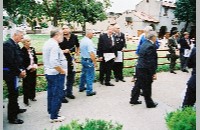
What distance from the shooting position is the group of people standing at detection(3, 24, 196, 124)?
19.3 ft

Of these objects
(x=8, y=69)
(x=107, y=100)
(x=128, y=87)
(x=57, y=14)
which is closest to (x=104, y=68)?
(x=128, y=87)

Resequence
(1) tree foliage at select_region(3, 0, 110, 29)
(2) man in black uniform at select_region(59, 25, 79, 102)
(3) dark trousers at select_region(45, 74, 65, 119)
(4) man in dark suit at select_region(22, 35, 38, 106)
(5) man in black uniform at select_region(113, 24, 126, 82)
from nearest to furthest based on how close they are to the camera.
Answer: (3) dark trousers at select_region(45, 74, 65, 119) < (4) man in dark suit at select_region(22, 35, 38, 106) < (2) man in black uniform at select_region(59, 25, 79, 102) < (5) man in black uniform at select_region(113, 24, 126, 82) < (1) tree foliage at select_region(3, 0, 110, 29)

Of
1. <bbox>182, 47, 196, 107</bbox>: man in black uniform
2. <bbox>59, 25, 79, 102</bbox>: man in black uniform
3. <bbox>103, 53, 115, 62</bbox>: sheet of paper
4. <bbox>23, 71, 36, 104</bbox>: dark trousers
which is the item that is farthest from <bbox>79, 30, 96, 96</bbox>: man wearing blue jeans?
<bbox>182, 47, 196, 107</bbox>: man in black uniform

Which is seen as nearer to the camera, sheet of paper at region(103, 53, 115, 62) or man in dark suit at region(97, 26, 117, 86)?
man in dark suit at region(97, 26, 117, 86)

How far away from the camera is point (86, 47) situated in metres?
7.96

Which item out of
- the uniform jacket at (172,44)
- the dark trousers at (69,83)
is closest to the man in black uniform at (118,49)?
the dark trousers at (69,83)

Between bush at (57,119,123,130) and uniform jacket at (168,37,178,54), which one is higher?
uniform jacket at (168,37,178,54)

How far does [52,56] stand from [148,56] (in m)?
2.13

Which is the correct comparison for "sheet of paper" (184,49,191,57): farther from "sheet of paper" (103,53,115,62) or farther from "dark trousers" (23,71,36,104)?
"dark trousers" (23,71,36,104)

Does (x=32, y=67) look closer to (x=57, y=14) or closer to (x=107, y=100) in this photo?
(x=107, y=100)

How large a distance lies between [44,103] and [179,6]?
134ft

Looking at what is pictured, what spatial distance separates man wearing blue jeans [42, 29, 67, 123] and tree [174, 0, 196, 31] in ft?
132

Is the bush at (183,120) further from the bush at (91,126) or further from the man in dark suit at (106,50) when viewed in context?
the man in dark suit at (106,50)

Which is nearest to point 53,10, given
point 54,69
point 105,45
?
point 105,45
